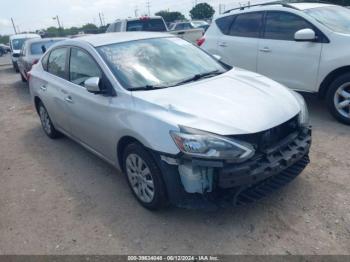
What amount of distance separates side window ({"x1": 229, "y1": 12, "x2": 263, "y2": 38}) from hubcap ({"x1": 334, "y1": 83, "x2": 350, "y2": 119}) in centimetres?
183

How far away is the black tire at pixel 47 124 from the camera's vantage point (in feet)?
18.2

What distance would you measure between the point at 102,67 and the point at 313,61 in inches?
133

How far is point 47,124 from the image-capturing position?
5676 millimetres

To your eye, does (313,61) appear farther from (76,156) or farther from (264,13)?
(76,156)

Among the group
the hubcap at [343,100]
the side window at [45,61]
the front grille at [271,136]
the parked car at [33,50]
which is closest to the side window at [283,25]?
the hubcap at [343,100]

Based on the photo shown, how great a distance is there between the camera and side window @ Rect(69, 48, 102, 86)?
3824 millimetres

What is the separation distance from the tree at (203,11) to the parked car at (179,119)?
5098 centimetres

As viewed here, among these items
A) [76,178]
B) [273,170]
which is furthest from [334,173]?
[76,178]

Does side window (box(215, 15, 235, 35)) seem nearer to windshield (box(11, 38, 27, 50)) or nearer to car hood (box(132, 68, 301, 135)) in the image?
car hood (box(132, 68, 301, 135))

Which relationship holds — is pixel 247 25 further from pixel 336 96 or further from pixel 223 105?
pixel 223 105

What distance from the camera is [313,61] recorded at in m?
5.18

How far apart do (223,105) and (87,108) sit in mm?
1691

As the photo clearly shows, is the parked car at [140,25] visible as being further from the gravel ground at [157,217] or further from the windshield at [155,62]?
the gravel ground at [157,217]

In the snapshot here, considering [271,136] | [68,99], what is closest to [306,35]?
[271,136]
